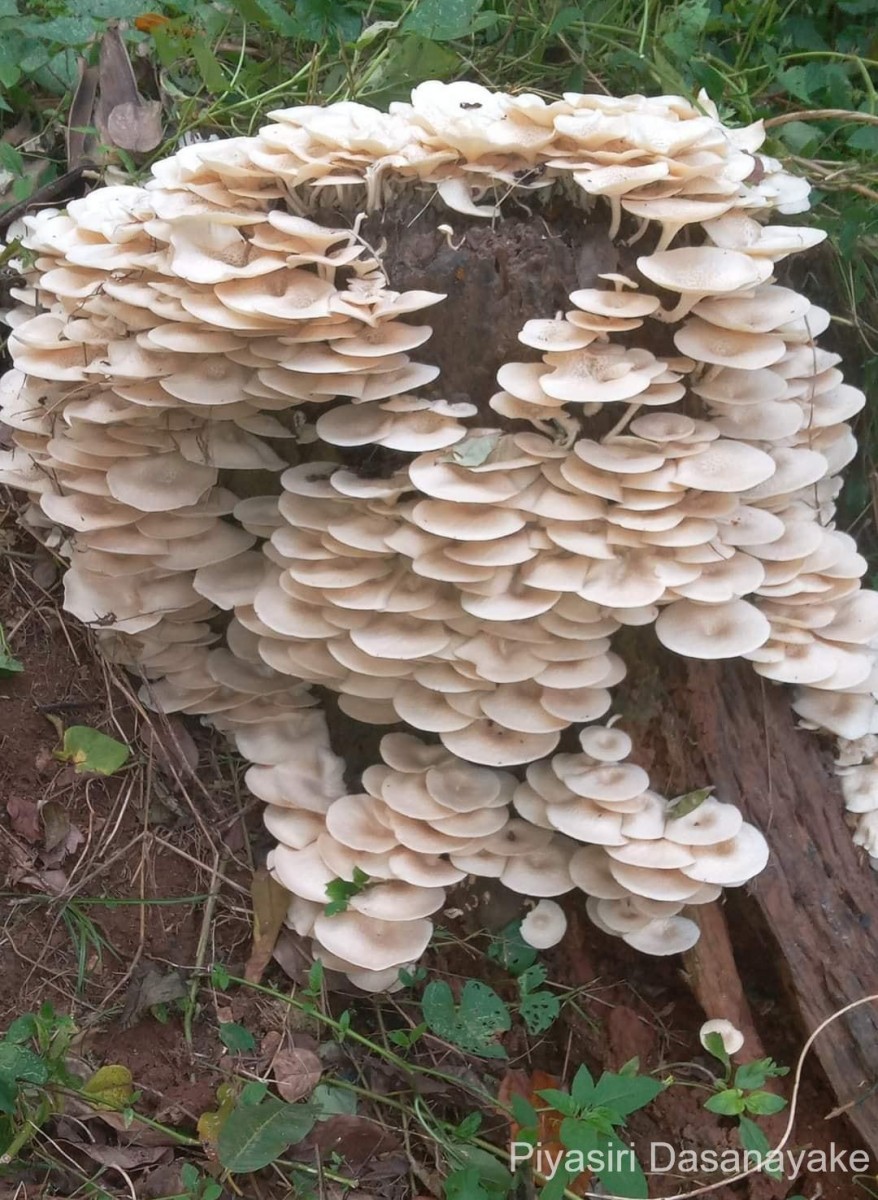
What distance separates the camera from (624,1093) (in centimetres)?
253

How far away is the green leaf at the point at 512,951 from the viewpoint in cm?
330

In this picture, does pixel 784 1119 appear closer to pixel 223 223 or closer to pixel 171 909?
pixel 171 909

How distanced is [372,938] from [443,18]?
338cm

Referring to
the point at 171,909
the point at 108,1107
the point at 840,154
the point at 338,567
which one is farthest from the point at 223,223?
the point at 840,154

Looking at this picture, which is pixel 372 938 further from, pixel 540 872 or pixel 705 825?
pixel 705 825

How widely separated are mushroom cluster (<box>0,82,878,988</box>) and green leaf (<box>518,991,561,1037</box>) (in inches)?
9.7

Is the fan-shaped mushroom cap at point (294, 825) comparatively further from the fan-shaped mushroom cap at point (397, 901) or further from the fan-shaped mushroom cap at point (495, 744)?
the fan-shaped mushroom cap at point (495, 744)

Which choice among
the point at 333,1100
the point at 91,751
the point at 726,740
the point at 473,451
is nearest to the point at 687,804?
the point at 726,740

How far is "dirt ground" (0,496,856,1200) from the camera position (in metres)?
2.97

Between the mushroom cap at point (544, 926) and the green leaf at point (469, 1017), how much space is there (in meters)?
0.24

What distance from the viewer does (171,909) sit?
3354 millimetres

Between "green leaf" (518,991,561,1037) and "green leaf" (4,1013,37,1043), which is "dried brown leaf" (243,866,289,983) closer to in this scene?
"green leaf" (4,1013,37,1043)

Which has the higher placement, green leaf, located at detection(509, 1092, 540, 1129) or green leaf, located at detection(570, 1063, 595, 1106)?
green leaf, located at detection(570, 1063, 595, 1106)

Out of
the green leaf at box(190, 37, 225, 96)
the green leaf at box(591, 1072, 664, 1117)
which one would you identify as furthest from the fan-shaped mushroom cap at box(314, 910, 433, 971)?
the green leaf at box(190, 37, 225, 96)
